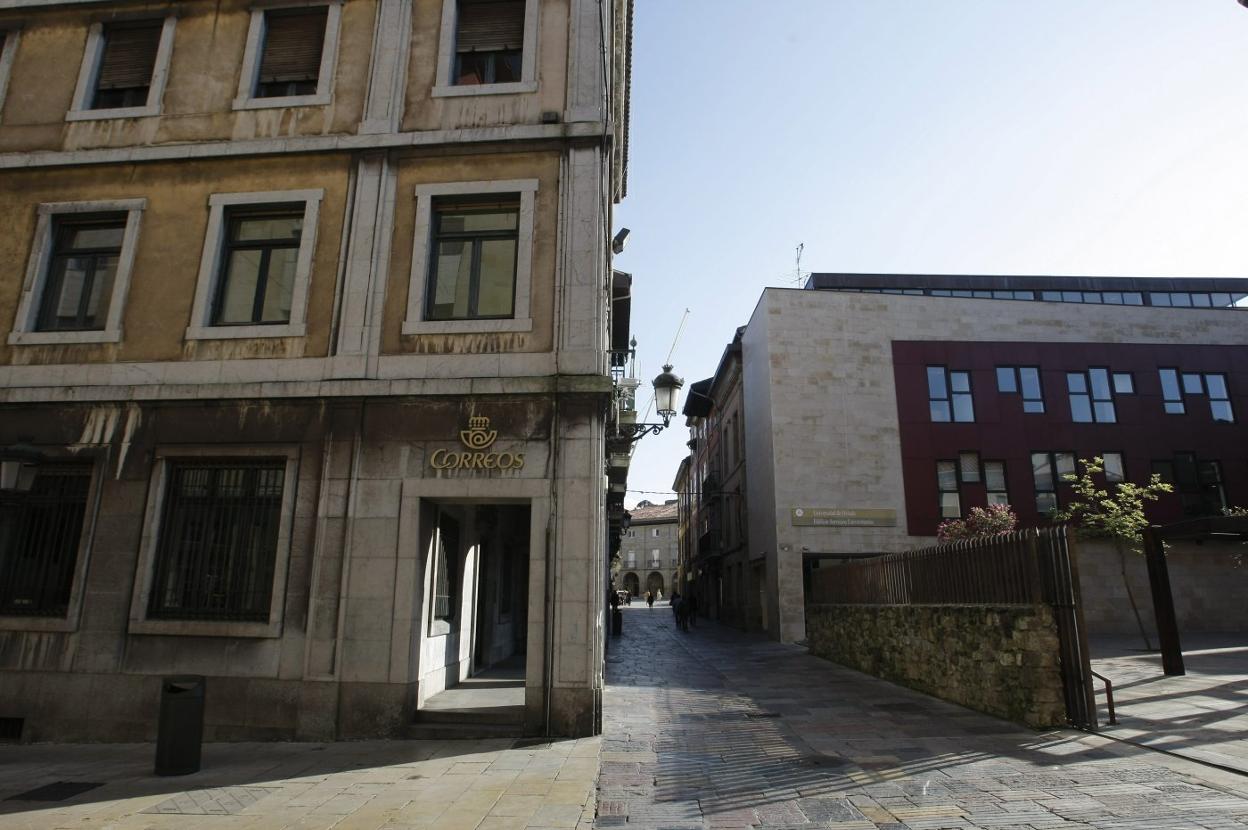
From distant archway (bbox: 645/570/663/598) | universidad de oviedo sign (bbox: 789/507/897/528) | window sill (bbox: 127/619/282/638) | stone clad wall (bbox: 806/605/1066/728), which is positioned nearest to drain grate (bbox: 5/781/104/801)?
window sill (bbox: 127/619/282/638)

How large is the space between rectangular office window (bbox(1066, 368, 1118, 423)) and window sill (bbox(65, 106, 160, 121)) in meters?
30.1

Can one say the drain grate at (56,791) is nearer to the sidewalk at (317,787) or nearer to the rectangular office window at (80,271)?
the sidewalk at (317,787)

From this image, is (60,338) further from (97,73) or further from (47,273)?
(97,73)

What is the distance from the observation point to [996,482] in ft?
88.9

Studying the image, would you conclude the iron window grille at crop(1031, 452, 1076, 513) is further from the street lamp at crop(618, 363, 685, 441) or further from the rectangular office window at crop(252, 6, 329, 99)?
the rectangular office window at crop(252, 6, 329, 99)

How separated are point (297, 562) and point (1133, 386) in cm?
3099

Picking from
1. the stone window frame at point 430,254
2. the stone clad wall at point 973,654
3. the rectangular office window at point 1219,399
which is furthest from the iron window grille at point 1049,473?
the stone window frame at point 430,254

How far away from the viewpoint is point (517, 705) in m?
9.42

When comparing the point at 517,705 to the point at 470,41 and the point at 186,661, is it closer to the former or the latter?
the point at 186,661

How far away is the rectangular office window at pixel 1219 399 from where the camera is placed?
94.0ft

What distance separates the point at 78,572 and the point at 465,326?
19.5 feet

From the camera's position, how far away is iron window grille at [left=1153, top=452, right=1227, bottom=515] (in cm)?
2755

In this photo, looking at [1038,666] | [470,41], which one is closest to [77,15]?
[470,41]

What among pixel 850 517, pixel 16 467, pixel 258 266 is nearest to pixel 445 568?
pixel 258 266
